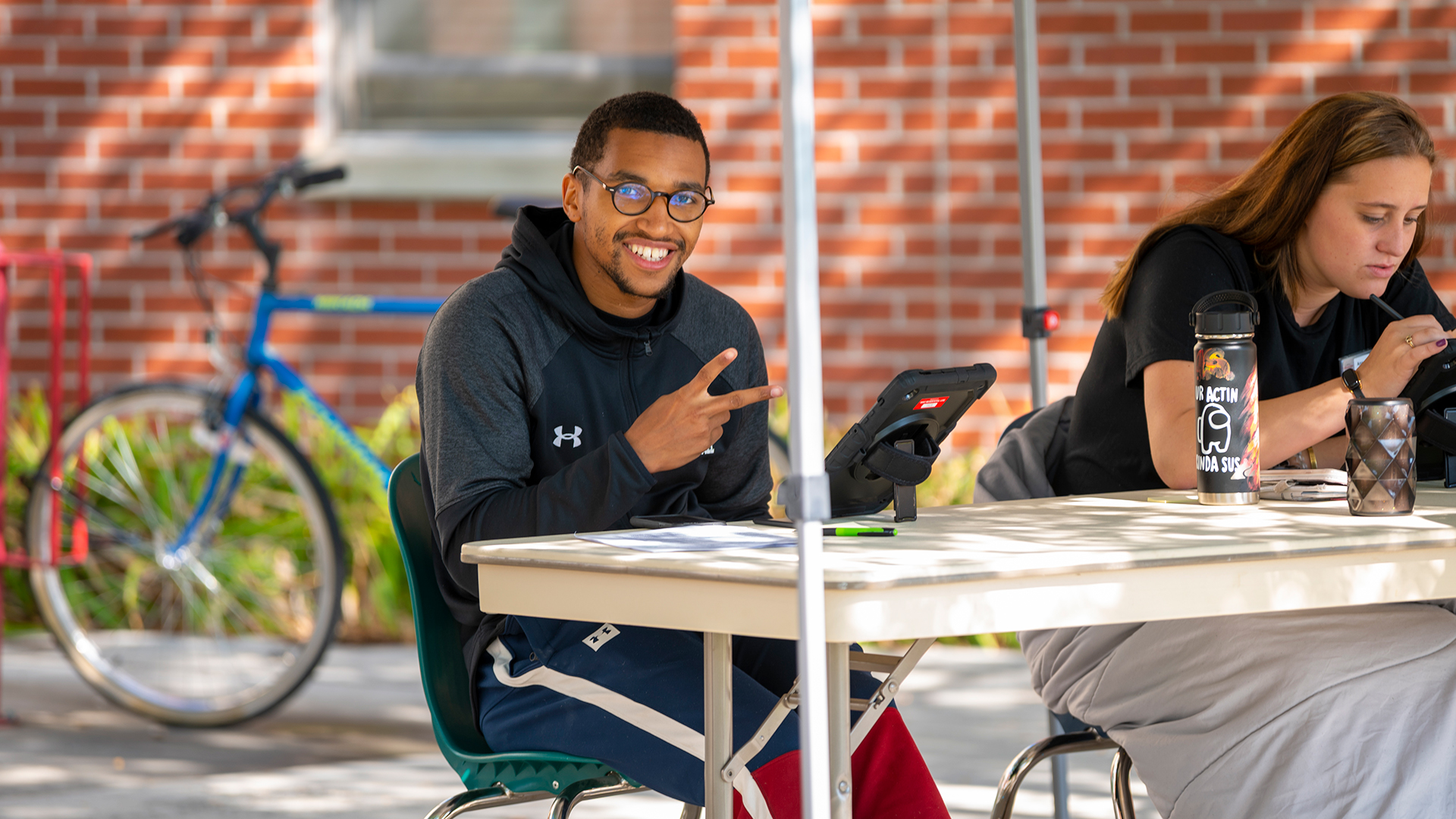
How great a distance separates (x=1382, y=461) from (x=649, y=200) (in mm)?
1013

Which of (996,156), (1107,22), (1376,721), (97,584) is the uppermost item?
(1107,22)

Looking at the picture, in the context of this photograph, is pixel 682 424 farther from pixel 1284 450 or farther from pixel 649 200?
pixel 1284 450

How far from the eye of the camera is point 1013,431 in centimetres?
263

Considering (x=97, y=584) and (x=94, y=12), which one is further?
(x=94, y=12)

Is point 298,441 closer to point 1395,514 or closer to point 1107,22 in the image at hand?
point 1107,22

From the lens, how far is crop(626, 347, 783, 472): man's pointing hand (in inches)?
75.3

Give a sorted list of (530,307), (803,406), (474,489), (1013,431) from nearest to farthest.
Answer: (803,406) → (474,489) → (530,307) → (1013,431)

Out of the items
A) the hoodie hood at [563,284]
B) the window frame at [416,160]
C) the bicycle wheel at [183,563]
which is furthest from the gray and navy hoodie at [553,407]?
the window frame at [416,160]

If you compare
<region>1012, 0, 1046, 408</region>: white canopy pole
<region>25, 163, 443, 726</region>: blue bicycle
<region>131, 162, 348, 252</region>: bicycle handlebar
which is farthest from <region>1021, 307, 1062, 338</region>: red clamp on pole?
<region>131, 162, 348, 252</region>: bicycle handlebar

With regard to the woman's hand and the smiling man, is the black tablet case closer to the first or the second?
the smiling man

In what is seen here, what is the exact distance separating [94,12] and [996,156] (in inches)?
118

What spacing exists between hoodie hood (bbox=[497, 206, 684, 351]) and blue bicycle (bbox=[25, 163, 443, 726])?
6.01 ft

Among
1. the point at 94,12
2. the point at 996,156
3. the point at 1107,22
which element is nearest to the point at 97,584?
the point at 94,12

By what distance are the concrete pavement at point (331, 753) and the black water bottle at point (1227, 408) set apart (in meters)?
1.41
